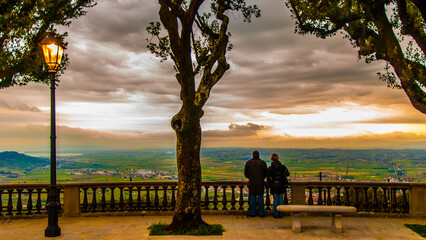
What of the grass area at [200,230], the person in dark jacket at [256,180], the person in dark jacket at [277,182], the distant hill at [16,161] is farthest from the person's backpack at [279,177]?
the distant hill at [16,161]

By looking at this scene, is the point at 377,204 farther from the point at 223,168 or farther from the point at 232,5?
the point at 223,168

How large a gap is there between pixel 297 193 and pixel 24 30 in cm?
1033

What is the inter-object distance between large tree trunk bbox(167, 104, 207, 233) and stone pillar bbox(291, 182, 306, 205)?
12.7 ft

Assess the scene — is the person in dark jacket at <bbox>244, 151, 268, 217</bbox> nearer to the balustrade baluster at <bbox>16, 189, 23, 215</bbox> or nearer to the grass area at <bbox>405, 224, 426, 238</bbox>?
the grass area at <bbox>405, 224, 426, 238</bbox>

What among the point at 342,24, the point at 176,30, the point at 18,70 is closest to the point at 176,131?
the point at 176,30

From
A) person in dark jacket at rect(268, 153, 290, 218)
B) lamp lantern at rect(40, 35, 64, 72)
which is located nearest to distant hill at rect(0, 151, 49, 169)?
lamp lantern at rect(40, 35, 64, 72)

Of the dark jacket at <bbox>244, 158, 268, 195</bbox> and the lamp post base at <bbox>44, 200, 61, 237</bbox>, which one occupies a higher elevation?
the dark jacket at <bbox>244, 158, 268, 195</bbox>

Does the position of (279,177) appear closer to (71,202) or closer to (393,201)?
(393,201)

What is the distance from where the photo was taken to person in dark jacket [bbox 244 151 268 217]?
1180 cm

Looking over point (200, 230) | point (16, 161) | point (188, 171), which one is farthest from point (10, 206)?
point (16, 161)

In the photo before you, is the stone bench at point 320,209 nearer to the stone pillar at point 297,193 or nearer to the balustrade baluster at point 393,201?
the stone pillar at point 297,193

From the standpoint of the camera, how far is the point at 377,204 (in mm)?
12273

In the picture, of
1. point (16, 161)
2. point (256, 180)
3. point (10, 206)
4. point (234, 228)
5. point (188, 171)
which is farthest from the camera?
point (16, 161)

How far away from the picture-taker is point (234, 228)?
10383mm
